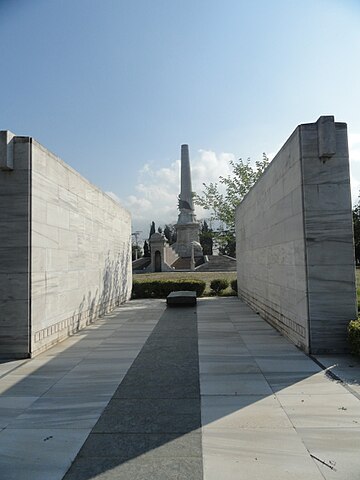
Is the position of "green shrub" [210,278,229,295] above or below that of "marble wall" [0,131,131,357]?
below

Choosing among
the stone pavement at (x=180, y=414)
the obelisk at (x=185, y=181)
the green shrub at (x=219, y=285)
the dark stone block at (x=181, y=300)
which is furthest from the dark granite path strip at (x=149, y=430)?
the obelisk at (x=185, y=181)

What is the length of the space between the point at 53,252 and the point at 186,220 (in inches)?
1537

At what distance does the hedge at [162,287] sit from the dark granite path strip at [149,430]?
1161 centimetres

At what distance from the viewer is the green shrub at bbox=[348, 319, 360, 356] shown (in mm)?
5883

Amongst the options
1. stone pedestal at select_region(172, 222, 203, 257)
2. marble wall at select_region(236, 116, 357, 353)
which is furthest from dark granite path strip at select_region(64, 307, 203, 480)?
stone pedestal at select_region(172, 222, 203, 257)

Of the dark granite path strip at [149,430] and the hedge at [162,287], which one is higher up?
the hedge at [162,287]

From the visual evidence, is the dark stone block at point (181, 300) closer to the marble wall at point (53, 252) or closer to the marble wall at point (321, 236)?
the marble wall at point (53, 252)

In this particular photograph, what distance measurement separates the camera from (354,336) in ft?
19.6

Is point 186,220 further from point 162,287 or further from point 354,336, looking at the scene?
point 354,336

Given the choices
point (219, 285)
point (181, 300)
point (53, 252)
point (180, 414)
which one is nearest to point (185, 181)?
point (219, 285)

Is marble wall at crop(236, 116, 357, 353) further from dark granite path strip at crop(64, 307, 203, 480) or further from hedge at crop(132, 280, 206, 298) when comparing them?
hedge at crop(132, 280, 206, 298)

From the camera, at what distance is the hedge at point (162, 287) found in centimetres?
1788

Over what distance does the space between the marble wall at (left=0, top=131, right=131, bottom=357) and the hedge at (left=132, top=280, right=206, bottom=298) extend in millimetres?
5731

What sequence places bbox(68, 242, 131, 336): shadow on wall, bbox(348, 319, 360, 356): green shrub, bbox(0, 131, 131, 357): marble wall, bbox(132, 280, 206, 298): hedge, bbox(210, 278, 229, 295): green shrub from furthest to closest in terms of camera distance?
bbox(210, 278, 229, 295): green shrub
bbox(132, 280, 206, 298): hedge
bbox(68, 242, 131, 336): shadow on wall
bbox(0, 131, 131, 357): marble wall
bbox(348, 319, 360, 356): green shrub
